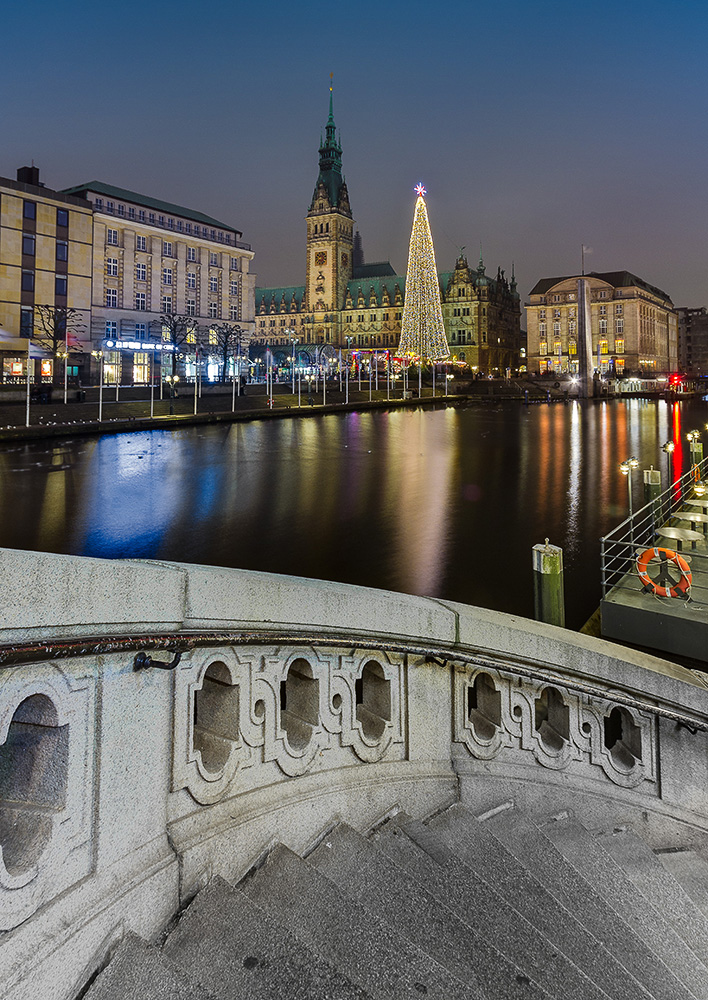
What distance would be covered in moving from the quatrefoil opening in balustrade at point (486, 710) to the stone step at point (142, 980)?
2743 mm

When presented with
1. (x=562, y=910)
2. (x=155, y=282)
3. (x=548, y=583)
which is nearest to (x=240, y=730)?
(x=562, y=910)

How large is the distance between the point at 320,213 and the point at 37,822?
16893cm

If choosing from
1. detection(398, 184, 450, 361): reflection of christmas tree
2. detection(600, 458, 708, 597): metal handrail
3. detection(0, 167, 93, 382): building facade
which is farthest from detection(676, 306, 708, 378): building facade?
detection(600, 458, 708, 597): metal handrail

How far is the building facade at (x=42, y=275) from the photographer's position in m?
64.2

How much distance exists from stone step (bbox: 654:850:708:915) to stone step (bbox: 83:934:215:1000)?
3.74 meters

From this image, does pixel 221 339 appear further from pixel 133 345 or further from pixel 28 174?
pixel 28 174

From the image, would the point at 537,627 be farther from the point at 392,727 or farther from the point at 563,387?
the point at 563,387

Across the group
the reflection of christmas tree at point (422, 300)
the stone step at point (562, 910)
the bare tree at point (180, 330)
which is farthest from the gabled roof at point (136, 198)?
the stone step at point (562, 910)

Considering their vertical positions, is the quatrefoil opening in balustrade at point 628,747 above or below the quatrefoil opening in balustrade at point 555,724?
below

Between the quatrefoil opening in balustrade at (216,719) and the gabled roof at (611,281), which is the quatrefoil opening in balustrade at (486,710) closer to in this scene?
the quatrefoil opening in balustrade at (216,719)

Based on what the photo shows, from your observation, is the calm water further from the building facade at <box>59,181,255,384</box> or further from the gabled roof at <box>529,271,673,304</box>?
the gabled roof at <box>529,271,673,304</box>

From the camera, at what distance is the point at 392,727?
4184 millimetres

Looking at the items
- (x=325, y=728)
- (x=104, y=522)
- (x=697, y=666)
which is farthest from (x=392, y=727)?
(x=104, y=522)

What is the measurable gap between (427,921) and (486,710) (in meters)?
1.96
